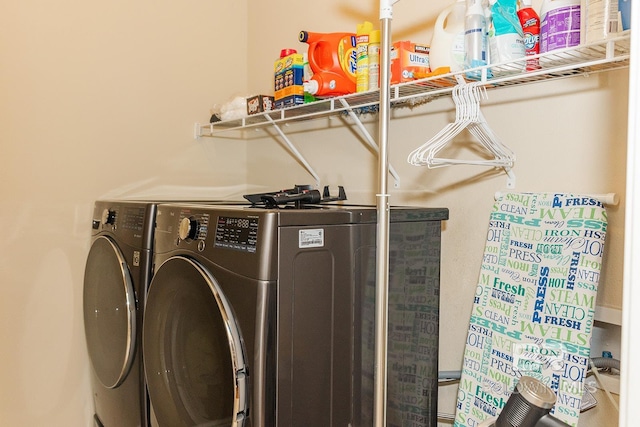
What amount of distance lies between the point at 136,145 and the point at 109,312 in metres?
0.80

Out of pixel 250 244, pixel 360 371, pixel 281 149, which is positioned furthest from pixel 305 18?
pixel 360 371

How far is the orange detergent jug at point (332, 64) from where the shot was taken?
5.46 ft

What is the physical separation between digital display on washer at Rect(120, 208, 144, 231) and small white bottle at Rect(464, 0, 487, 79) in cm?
115

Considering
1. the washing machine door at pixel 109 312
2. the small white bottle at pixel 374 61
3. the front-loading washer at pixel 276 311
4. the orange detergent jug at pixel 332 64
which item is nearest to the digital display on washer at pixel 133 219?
the washing machine door at pixel 109 312

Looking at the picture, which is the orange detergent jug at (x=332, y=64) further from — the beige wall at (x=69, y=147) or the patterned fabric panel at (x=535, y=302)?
the beige wall at (x=69, y=147)

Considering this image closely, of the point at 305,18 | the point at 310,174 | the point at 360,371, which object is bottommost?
the point at 360,371

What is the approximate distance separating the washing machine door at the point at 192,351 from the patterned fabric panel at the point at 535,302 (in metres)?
0.64

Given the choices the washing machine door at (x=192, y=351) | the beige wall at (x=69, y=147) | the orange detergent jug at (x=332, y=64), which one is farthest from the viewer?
the beige wall at (x=69, y=147)

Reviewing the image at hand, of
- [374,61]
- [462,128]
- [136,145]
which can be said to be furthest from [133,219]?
[462,128]

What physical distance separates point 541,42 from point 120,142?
1775 mm

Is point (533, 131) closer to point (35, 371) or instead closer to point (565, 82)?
point (565, 82)

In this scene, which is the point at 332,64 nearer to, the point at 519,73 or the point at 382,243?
the point at 519,73

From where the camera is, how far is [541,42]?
1180 millimetres

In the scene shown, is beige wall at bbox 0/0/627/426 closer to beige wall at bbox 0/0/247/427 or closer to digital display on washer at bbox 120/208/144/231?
beige wall at bbox 0/0/247/427
